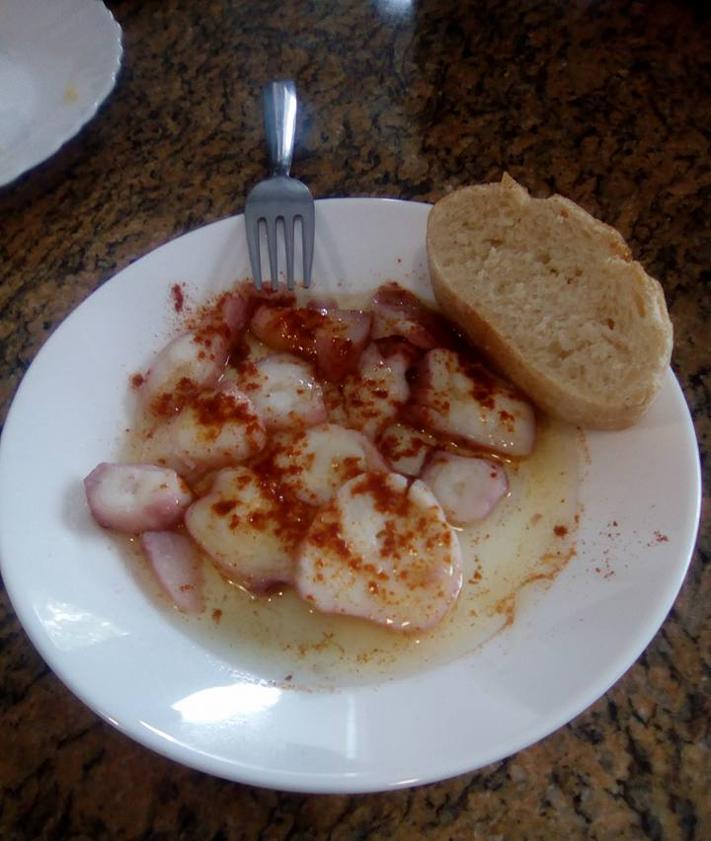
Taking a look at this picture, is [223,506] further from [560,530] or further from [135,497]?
[560,530]

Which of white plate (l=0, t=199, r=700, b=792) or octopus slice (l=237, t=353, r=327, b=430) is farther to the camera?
octopus slice (l=237, t=353, r=327, b=430)

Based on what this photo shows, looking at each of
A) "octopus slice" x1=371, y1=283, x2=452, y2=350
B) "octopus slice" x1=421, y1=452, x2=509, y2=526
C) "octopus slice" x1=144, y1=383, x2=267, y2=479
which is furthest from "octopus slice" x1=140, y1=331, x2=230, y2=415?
"octopus slice" x1=421, y1=452, x2=509, y2=526

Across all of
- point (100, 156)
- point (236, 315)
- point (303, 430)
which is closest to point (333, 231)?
point (236, 315)

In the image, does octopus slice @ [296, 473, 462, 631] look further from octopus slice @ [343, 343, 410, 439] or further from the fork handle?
the fork handle

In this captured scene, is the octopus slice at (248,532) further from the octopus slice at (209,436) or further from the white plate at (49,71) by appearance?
the white plate at (49,71)

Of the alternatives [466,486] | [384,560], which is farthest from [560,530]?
[384,560]

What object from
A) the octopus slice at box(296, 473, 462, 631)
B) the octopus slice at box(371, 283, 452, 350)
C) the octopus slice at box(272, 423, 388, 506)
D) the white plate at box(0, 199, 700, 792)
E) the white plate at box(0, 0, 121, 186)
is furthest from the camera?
the white plate at box(0, 0, 121, 186)
